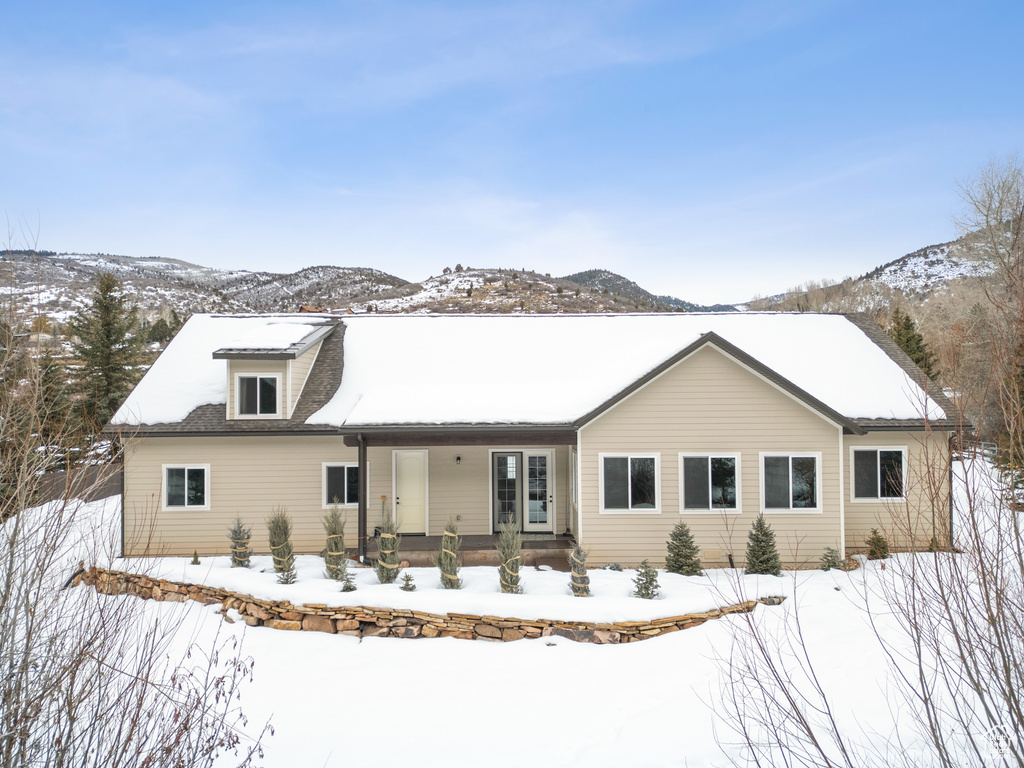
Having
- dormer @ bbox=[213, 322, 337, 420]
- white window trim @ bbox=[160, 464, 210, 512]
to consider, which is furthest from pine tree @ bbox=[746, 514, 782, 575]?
white window trim @ bbox=[160, 464, 210, 512]

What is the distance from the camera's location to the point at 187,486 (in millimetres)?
13461

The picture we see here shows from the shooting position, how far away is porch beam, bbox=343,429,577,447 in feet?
41.0

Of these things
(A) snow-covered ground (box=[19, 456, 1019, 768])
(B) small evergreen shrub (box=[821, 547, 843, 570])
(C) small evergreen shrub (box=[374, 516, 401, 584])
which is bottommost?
(A) snow-covered ground (box=[19, 456, 1019, 768])

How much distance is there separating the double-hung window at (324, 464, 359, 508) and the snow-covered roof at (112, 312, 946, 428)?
128cm

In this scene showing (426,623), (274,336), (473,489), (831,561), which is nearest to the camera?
(426,623)

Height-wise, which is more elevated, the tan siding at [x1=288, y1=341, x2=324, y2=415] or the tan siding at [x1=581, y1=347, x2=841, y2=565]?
the tan siding at [x1=288, y1=341, x2=324, y2=415]

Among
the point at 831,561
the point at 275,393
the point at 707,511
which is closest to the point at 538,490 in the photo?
the point at 707,511

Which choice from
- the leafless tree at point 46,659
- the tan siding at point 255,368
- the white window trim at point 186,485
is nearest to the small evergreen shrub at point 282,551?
the white window trim at point 186,485

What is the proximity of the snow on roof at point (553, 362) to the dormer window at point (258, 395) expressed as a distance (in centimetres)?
105

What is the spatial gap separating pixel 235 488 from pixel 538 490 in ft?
24.1

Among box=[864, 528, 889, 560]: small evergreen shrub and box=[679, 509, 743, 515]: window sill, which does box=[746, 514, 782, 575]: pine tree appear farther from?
box=[864, 528, 889, 560]: small evergreen shrub

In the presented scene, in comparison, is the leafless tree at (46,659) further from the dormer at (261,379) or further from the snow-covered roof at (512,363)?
the dormer at (261,379)

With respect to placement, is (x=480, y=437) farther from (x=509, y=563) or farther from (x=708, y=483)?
(x=708, y=483)

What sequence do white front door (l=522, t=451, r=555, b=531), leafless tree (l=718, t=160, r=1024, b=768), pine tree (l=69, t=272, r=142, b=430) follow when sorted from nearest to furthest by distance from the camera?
leafless tree (l=718, t=160, r=1024, b=768) → white front door (l=522, t=451, r=555, b=531) → pine tree (l=69, t=272, r=142, b=430)
